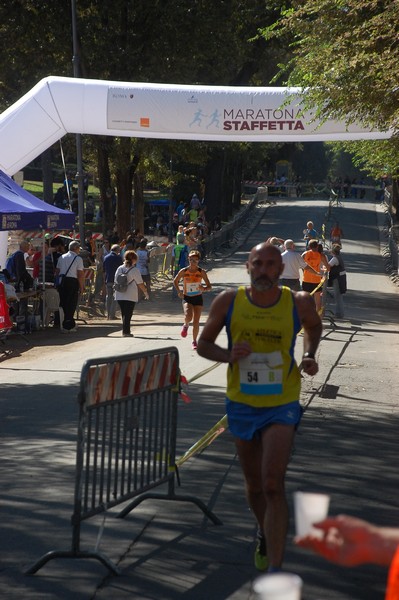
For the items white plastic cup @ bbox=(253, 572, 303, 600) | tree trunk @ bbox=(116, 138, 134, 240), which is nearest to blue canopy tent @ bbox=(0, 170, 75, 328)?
tree trunk @ bbox=(116, 138, 134, 240)

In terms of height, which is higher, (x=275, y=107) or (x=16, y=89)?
(x=16, y=89)

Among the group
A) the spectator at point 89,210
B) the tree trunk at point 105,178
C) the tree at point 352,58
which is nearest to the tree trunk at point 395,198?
the spectator at point 89,210

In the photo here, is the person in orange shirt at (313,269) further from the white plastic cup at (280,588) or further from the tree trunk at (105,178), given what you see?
the white plastic cup at (280,588)

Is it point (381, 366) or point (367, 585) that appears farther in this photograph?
point (381, 366)

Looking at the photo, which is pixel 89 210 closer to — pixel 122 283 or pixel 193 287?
pixel 122 283

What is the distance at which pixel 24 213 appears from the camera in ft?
64.0

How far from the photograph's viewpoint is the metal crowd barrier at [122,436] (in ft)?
21.1

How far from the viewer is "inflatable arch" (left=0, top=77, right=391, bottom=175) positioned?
20.2m

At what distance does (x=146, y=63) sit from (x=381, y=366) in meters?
21.3

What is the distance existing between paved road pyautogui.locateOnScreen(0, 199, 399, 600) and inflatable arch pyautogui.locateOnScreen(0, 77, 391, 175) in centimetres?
388

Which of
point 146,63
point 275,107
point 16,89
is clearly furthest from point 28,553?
point 16,89

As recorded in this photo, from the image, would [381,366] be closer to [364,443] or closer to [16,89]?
[364,443]

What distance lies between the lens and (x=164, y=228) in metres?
59.8

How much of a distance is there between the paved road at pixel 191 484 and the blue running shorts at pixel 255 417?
2.74ft
